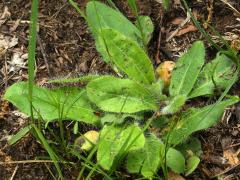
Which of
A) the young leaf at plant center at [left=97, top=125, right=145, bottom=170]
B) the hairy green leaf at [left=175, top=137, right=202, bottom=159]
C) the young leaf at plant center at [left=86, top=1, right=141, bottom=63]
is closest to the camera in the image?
the young leaf at plant center at [left=97, top=125, right=145, bottom=170]

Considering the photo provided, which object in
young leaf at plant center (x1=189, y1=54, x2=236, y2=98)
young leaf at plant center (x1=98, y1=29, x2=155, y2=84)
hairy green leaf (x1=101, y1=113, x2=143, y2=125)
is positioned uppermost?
young leaf at plant center (x1=98, y1=29, x2=155, y2=84)

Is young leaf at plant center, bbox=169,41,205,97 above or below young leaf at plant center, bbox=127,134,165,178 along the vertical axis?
above

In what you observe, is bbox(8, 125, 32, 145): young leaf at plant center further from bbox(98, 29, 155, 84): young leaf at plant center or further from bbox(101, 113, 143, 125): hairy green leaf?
bbox(98, 29, 155, 84): young leaf at plant center

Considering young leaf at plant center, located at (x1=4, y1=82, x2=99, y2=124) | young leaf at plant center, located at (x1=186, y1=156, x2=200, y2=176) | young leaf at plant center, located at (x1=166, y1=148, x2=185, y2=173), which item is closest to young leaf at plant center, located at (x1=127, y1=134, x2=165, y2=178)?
young leaf at plant center, located at (x1=166, y1=148, x2=185, y2=173)

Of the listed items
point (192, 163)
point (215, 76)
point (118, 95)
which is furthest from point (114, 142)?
point (215, 76)

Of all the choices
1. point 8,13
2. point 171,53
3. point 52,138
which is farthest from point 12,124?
point 171,53

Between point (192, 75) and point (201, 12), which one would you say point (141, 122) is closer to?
point (192, 75)

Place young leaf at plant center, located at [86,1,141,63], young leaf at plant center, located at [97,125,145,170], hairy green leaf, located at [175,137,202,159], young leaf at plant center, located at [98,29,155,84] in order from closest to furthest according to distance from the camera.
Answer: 1. young leaf at plant center, located at [97,125,145,170]
2. hairy green leaf, located at [175,137,202,159]
3. young leaf at plant center, located at [98,29,155,84]
4. young leaf at plant center, located at [86,1,141,63]

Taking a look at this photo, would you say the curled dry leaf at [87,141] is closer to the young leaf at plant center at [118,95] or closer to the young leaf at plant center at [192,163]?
the young leaf at plant center at [118,95]
